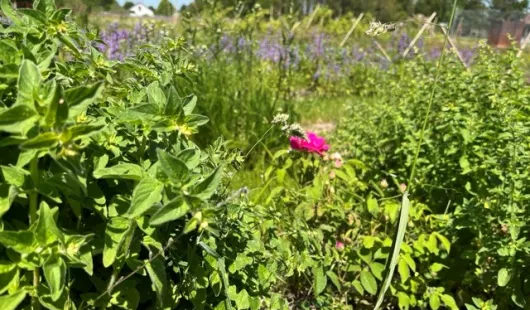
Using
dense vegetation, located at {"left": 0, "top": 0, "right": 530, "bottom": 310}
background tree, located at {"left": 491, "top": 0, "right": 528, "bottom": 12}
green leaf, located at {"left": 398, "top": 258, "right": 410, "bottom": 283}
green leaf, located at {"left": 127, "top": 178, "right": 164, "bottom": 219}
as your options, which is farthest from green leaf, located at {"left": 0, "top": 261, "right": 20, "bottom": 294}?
background tree, located at {"left": 491, "top": 0, "right": 528, "bottom": 12}

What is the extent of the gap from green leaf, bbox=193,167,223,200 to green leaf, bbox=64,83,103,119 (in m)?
0.20

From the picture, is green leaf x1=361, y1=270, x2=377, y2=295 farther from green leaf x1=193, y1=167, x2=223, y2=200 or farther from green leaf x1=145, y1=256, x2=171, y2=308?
green leaf x1=193, y1=167, x2=223, y2=200

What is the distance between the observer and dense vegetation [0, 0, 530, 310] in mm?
805

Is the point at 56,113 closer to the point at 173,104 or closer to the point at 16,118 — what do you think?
the point at 16,118

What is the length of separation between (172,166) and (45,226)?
0.68 feet

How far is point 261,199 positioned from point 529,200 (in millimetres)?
1051

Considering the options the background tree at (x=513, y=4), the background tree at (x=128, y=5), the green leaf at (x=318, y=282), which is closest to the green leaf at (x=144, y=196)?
the green leaf at (x=318, y=282)

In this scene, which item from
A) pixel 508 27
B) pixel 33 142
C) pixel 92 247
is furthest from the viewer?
pixel 508 27

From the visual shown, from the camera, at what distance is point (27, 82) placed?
77cm

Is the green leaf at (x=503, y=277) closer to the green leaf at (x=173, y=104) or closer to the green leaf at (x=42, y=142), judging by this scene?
the green leaf at (x=173, y=104)

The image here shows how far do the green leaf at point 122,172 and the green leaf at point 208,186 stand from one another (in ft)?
0.39

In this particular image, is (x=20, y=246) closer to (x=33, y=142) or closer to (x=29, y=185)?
(x=29, y=185)

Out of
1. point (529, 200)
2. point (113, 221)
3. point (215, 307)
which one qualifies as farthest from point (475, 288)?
point (113, 221)

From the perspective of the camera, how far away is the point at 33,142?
2.29 feet
